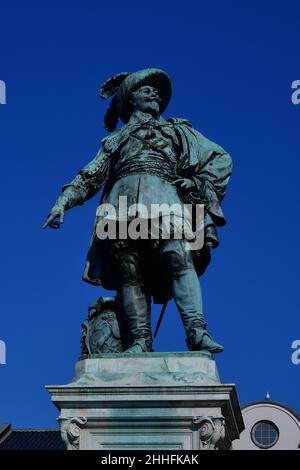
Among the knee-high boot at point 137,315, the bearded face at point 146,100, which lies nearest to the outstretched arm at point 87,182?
the bearded face at point 146,100

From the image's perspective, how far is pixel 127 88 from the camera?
47.4ft

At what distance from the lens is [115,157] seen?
14086 mm

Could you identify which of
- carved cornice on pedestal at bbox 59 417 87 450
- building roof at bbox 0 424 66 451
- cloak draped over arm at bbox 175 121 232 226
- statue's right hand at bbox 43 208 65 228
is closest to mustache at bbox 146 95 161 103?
cloak draped over arm at bbox 175 121 232 226

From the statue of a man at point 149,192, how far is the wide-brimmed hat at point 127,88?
0.04 feet

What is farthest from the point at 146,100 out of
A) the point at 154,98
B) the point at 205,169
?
the point at 205,169

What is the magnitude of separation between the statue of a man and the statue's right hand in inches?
0.5

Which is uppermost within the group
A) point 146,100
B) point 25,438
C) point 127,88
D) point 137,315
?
point 25,438

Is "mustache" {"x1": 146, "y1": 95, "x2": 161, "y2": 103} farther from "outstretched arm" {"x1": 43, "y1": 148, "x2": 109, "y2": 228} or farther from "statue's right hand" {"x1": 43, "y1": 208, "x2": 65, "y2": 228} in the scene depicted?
"statue's right hand" {"x1": 43, "y1": 208, "x2": 65, "y2": 228}

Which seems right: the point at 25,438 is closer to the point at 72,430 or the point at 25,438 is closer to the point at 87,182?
the point at 87,182

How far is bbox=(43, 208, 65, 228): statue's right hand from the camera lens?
13336 millimetres

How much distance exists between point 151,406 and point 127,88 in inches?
179

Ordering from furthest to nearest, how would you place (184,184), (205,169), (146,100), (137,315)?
1. (146,100)
2. (205,169)
3. (184,184)
4. (137,315)
